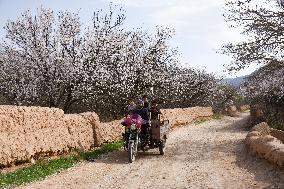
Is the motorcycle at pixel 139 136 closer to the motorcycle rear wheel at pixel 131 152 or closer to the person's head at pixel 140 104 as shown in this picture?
the motorcycle rear wheel at pixel 131 152

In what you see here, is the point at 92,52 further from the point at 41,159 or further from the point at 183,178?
the point at 183,178

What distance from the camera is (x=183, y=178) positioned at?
1098 centimetres

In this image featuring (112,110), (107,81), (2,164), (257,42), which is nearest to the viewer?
(2,164)

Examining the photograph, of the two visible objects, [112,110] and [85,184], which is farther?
[112,110]

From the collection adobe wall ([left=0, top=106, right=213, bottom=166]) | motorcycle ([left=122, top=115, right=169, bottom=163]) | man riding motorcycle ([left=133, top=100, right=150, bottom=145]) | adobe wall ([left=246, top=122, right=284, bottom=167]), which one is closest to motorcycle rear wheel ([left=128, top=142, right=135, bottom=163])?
motorcycle ([left=122, top=115, right=169, bottom=163])

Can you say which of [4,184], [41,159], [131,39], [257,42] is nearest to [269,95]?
[131,39]

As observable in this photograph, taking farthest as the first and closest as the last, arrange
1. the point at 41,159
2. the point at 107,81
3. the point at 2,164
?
the point at 107,81
the point at 41,159
the point at 2,164

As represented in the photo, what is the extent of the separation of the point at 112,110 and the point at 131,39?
573 centimetres

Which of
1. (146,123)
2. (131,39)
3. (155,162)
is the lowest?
(155,162)

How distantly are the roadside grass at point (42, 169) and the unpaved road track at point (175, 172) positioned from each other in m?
0.36

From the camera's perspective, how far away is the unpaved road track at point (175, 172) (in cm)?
1031

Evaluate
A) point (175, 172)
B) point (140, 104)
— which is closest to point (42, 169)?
point (175, 172)

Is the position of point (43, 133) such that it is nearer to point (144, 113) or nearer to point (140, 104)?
point (140, 104)

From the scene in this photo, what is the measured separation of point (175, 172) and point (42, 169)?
12.4 ft
